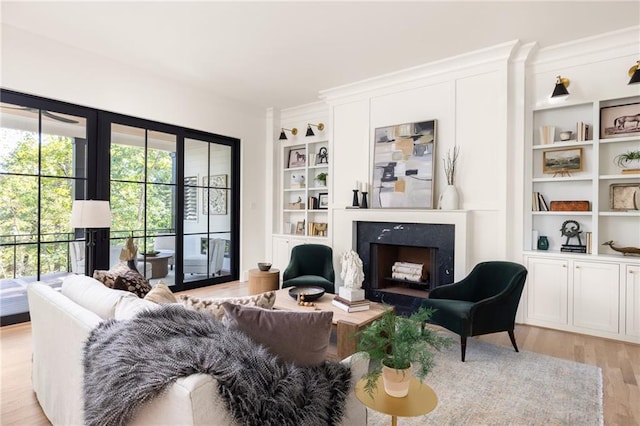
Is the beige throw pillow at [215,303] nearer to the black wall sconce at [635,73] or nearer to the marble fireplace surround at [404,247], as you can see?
the marble fireplace surround at [404,247]

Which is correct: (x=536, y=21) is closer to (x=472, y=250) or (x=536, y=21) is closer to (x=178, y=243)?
(x=472, y=250)

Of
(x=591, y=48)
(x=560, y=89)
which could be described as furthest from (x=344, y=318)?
(x=591, y=48)

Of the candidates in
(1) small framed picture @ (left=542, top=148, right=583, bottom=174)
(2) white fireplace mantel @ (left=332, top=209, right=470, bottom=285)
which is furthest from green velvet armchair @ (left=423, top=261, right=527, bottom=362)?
(1) small framed picture @ (left=542, top=148, right=583, bottom=174)

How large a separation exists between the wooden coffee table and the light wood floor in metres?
1.01

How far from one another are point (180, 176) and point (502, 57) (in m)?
4.29

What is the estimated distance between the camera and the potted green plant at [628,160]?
340cm

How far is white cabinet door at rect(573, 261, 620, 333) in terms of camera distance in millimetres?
3309

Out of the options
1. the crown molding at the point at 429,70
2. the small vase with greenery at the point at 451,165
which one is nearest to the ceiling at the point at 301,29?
the crown molding at the point at 429,70

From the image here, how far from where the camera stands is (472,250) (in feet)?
12.9

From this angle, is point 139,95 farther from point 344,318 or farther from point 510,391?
point 510,391

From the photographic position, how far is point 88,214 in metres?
2.89

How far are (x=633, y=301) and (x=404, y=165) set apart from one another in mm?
2578

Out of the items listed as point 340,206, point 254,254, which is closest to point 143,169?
point 254,254

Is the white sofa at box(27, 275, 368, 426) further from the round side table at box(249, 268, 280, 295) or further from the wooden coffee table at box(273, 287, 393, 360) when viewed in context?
the round side table at box(249, 268, 280, 295)
